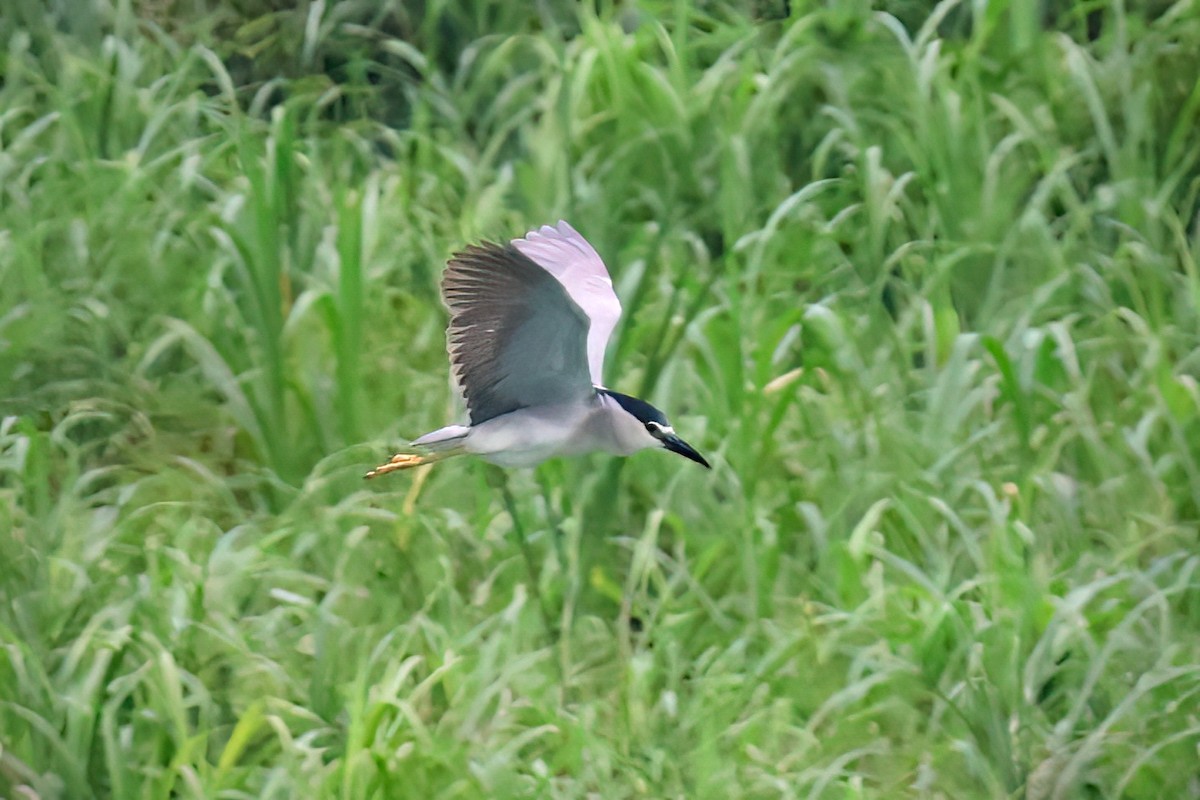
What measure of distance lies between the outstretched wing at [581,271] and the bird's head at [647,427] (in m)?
0.21

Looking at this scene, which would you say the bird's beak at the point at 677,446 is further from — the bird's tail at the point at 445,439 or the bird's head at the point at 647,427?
the bird's tail at the point at 445,439

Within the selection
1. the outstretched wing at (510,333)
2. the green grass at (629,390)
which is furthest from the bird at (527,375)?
the green grass at (629,390)

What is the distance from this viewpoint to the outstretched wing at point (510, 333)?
3.43 metres

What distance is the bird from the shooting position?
347 centimetres

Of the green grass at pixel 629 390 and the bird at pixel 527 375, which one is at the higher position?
the bird at pixel 527 375

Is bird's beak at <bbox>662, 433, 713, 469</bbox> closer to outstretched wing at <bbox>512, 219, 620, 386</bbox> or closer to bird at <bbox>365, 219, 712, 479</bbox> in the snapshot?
bird at <bbox>365, 219, 712, 479</bbox>

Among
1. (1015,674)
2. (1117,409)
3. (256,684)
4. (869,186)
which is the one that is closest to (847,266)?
(869,186)

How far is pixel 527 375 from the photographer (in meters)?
3.68

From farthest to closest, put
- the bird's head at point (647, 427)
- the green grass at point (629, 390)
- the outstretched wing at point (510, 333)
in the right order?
the green grass at point (629, 390)
the bird's head at point (647, 427)
the outstretched wing at point (510, 333)

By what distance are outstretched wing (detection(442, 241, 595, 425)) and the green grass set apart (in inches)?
21.6

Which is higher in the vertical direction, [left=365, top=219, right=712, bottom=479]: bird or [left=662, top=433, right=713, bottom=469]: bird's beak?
[left=365, top=219, right=712, bottom=479]: bird

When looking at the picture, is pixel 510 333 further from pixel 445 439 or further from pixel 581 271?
pixel 581 271

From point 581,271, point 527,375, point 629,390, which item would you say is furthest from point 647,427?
point 629,390

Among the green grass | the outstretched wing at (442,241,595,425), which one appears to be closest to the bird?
the outstretched wing at (442,241,595,425)
